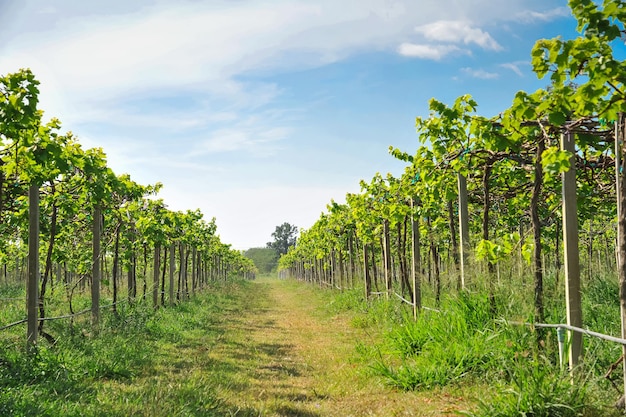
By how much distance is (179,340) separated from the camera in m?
10.8

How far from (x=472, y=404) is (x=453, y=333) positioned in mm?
1791

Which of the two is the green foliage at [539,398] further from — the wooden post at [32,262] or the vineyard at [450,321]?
the wooden post at [32,262]

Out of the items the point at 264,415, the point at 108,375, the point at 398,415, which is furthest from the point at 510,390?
the point at 108,375

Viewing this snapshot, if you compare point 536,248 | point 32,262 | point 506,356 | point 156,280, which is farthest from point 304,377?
point 156,280

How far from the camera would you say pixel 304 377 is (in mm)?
7730

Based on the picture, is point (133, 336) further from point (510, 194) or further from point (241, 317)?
point (510, 194)

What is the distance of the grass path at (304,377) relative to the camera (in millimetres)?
5824

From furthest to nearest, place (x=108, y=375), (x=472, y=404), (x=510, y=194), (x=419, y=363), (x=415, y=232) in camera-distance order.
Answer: (x=415, y=232) → (x=510, y=194) → (x=108, y=375) → (x=419, y=363) → (x=472, y=404)

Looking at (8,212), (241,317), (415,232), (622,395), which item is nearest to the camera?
(622,395)

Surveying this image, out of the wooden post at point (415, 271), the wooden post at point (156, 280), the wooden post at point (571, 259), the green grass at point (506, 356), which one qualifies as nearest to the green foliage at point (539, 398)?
the green grass at point (506, 356)

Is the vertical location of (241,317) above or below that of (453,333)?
below

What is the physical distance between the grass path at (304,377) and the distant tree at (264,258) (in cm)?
12551

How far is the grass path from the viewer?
582 centimetres

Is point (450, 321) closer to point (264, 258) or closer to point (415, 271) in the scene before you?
point (415, 271)
